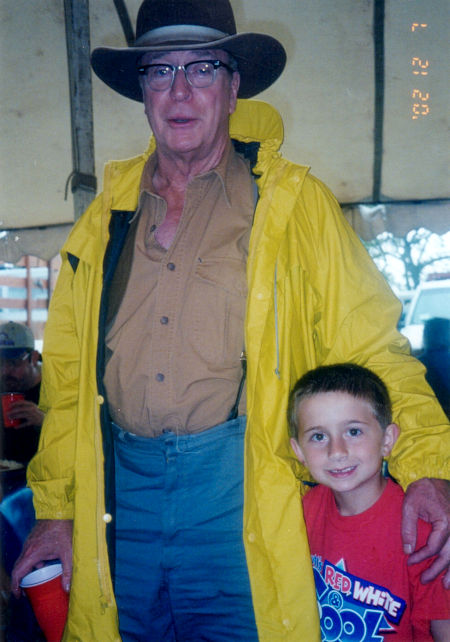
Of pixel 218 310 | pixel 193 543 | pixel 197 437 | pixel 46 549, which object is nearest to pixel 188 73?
pixel 218 310

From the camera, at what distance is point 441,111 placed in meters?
3.14

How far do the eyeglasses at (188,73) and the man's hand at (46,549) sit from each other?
1376 millimetres

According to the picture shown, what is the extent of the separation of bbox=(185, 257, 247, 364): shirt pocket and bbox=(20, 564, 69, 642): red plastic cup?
2.55ft

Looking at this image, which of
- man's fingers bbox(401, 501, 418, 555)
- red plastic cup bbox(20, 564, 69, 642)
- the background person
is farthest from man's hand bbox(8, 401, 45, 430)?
the background person

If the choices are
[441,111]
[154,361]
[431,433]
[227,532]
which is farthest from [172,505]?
[441,111]

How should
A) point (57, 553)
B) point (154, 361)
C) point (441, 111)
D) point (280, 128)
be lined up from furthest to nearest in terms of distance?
point (441, 111), point (280, 128), point (57, 553), point (154, 361)

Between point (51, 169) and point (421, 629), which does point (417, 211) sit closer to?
point (51, 169)

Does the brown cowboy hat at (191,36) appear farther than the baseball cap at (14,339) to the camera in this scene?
No

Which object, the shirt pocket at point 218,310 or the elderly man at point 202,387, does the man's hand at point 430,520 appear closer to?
the elderly man at point 202,387

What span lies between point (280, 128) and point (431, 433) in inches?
43.9

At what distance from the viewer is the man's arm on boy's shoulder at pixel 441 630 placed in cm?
136

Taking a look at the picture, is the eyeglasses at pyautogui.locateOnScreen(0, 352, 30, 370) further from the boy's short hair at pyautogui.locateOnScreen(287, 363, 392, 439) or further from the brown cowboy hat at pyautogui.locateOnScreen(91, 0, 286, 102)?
the boy's short hair at pyautogui.locateOnScreen(287, 363, 392, 439)

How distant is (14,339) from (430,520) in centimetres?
336

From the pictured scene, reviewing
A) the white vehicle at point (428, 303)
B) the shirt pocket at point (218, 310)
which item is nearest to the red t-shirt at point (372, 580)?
the shirt pocket at point (218, 310)
